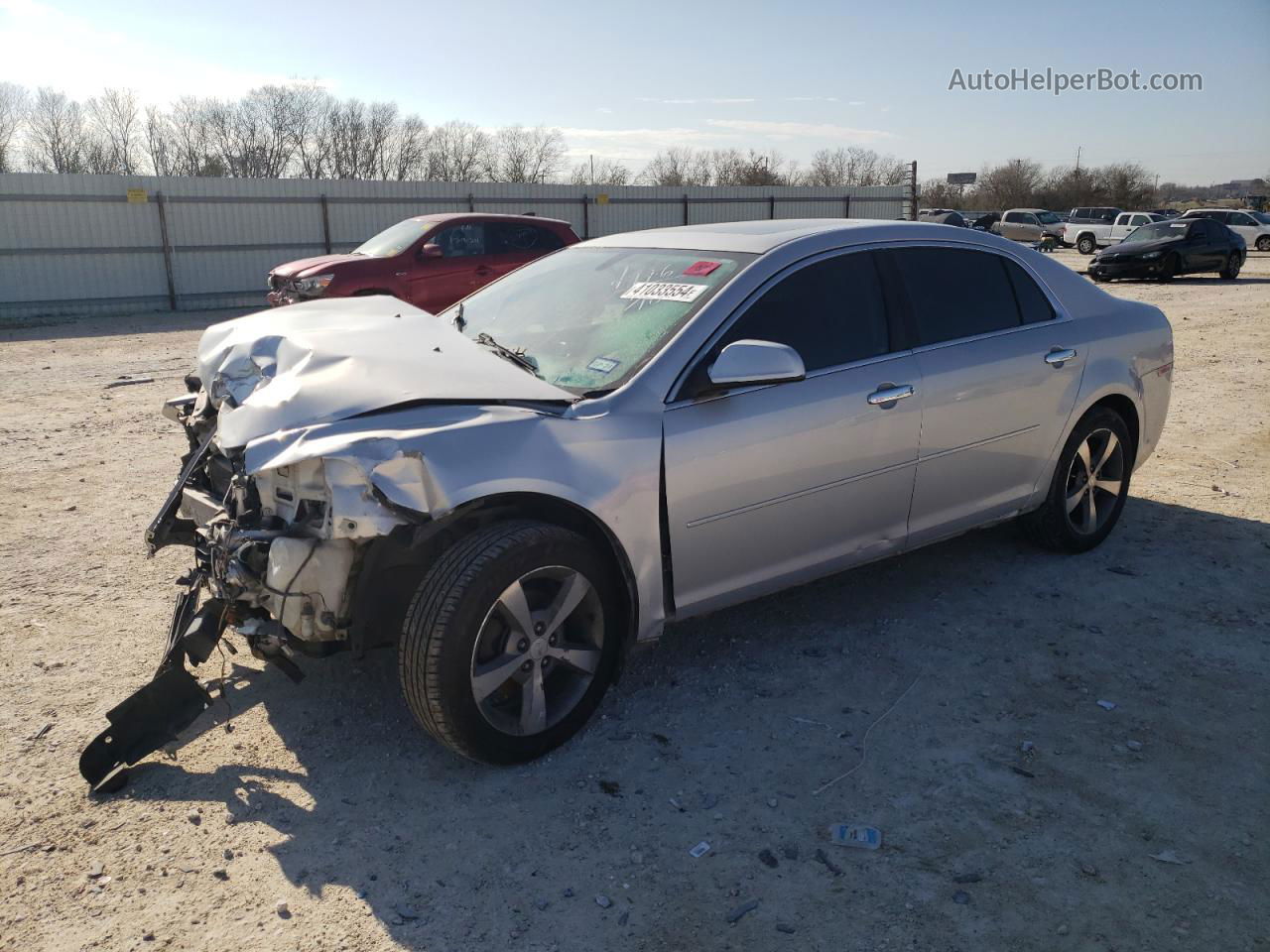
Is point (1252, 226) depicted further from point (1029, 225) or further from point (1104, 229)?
point (1029, 225)

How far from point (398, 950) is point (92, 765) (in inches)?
52.4

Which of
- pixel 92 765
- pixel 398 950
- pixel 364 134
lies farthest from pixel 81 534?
pixel 364 134

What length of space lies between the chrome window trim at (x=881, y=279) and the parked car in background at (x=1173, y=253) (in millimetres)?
20383

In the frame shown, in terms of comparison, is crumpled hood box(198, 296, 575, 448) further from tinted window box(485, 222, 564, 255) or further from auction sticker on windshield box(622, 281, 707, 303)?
tinted window box(485, 222, 564, 255)

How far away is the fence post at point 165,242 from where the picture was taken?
62.3ft

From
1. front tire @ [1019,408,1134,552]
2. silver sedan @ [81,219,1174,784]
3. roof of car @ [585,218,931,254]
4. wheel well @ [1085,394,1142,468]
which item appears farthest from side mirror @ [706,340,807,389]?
wheel well @ [1085,394,1142,468]

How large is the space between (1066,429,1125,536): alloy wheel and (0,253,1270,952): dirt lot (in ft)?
0.74

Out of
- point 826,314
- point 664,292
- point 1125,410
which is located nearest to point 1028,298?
point 1125,410

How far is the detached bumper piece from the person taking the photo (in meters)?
3.08

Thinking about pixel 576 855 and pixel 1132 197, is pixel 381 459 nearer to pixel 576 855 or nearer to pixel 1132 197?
pixel 576 855

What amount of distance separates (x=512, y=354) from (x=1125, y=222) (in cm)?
3533

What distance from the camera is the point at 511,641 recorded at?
3150 millimetres

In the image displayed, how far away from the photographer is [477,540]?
10.0ft

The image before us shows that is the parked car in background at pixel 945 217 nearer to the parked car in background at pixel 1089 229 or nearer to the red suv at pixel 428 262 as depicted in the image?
the parked car in background at pixel 1089 229
